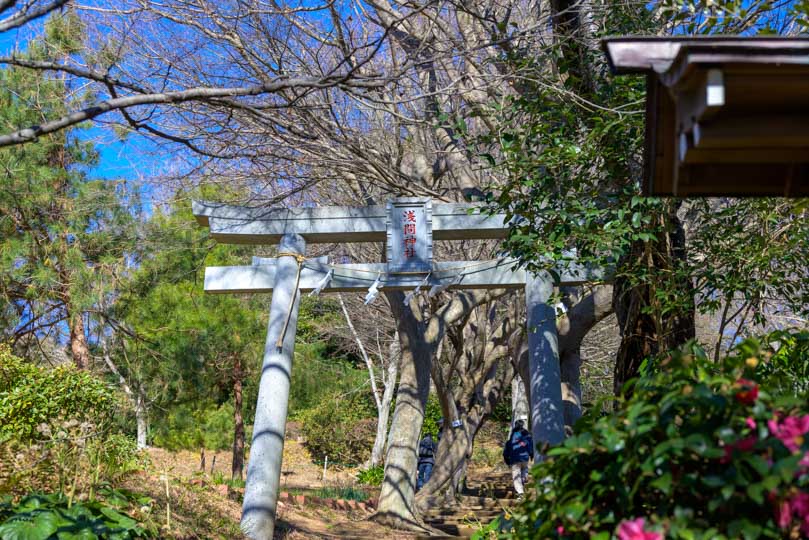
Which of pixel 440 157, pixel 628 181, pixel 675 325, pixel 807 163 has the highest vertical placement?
pixel 440 157

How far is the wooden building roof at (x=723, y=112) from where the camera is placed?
2.26 m

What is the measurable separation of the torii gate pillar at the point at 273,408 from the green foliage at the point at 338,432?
13.7m

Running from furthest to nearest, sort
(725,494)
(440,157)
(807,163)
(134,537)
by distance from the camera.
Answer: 1. (440,157)
2. (134,537)
3. (807,163)
4. (725,494)

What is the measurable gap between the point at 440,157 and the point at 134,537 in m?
6.52

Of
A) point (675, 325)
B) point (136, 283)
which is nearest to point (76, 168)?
point (136, 283)

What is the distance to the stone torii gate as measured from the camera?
7.91 meters

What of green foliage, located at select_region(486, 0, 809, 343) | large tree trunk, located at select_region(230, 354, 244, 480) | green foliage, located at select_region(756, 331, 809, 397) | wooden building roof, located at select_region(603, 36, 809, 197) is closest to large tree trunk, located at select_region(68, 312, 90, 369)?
large tree trunk, located at select_region(230, 354, 244, 480)

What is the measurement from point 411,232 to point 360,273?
0.71 m

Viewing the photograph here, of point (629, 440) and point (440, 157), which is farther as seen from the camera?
point (440, 157)

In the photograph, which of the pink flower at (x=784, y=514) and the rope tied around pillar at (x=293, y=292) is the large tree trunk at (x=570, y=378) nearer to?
the rope tied around pillar at (x=293, y=292)

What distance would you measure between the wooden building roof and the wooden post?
4.74m

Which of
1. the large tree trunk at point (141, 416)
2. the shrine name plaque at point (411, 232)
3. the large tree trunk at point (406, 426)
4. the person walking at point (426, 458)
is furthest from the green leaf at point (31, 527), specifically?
the person walking at point (426, 458)

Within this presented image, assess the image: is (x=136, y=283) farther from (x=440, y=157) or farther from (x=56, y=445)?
(x=56, y=445)

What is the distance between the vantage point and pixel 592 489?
219 cm
